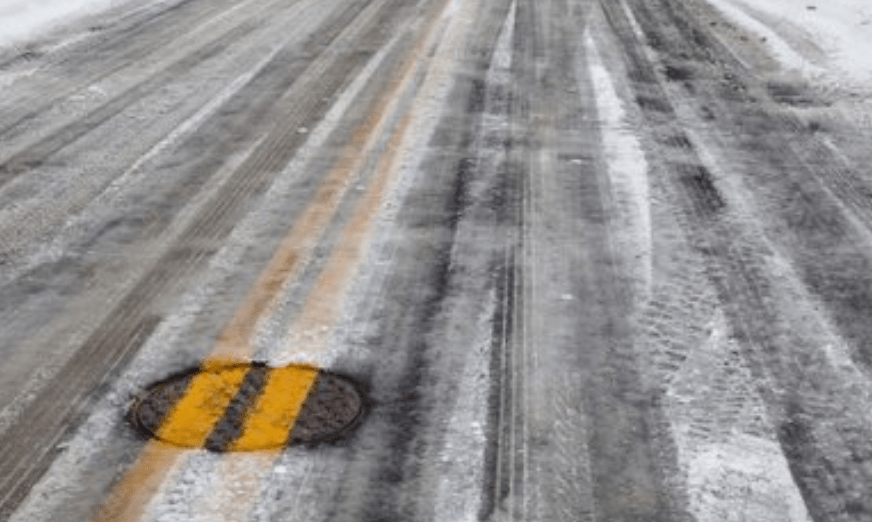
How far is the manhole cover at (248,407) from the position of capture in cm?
427

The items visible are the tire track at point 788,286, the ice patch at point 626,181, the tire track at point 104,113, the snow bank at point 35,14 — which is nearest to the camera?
the tire track at point 788,286

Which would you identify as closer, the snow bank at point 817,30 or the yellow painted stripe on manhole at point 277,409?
the yellow painted stripe on manhole at point 277,409

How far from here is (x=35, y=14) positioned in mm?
13602

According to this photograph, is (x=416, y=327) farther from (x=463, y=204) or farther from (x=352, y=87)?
(x=352, y=87)

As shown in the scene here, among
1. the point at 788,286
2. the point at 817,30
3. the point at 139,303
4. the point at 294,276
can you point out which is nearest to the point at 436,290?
the point at 294,276

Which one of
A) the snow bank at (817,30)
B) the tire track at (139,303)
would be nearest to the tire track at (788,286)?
the snow bank at (817,30)

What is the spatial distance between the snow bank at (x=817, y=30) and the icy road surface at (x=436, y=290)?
0.98 m

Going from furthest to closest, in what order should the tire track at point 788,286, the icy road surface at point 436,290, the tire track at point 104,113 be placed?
the tire track at point 104,113 → the tire track at point 788,286 → the icy road surface at point 436,290

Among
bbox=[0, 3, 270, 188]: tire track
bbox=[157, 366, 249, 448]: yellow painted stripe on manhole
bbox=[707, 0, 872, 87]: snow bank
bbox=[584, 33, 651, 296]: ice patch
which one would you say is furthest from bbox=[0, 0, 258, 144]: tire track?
bbox=[707, 0, 872, 87]: snow bank

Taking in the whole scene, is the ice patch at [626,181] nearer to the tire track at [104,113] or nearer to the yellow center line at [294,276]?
the yellow center line at [294,276]

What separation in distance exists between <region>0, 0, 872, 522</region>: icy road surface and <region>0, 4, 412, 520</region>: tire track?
0.7 inches

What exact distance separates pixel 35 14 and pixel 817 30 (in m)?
8.66

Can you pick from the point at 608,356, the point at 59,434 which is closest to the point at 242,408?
the point at 59,434

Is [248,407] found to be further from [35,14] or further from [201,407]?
[35,14]
